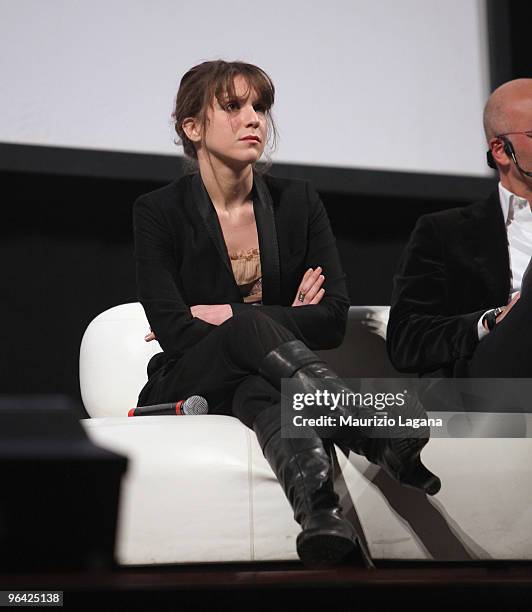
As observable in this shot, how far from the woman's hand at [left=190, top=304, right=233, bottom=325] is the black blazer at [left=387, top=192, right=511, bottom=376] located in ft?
1.42

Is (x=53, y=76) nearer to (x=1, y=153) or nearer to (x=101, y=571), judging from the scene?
(x=1, y=153)

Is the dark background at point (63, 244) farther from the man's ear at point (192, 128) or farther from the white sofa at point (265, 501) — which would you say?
the white sofa at point (265, 501)

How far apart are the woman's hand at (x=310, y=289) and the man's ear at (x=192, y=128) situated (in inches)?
17.5

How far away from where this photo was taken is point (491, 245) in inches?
89.9

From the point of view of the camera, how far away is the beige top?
227 cm

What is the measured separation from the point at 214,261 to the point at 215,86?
0.42m

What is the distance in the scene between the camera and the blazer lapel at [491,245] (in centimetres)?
224

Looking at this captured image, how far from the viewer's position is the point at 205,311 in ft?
6.99

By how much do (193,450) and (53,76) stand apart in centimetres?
172

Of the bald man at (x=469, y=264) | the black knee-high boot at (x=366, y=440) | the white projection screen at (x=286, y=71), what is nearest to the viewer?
the black knee-high boot at (x=366, y=440)

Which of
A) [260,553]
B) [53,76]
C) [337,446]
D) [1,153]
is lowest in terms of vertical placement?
[260,553]

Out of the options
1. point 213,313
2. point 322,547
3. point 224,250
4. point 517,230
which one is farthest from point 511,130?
point 322,547

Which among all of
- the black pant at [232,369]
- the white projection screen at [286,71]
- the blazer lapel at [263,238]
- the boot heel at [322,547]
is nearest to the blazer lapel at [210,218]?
the blazer lapel at [263,238]

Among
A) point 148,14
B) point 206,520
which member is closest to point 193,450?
point 206,520
